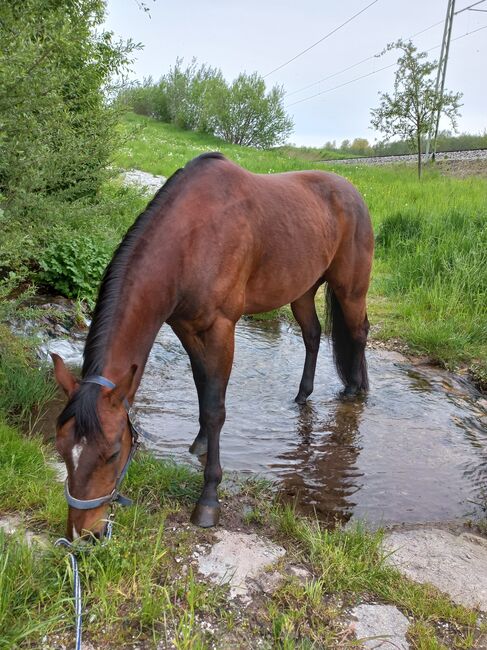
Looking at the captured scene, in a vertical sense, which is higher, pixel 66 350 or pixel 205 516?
pixel 66 350

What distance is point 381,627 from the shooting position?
213cm

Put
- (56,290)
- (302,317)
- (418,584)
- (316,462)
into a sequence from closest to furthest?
(418,584), (316,462), (302,317), (56,290)

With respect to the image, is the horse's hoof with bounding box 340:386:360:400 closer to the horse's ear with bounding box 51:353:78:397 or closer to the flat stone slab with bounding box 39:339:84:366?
the flat stone slab with bounding box 39:339:84:366

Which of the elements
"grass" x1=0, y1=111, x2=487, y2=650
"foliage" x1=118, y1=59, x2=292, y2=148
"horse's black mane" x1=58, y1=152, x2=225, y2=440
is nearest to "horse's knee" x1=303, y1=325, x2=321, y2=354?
"grass" x1=0, y1=111, x2=487, y2=650

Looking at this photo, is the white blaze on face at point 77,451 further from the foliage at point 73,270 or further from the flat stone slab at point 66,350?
the foliage at point 73,270

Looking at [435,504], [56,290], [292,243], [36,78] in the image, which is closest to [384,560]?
[435,504]

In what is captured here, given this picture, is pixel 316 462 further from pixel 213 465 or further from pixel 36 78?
pixel 36 78

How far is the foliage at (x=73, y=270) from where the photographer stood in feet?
18.7

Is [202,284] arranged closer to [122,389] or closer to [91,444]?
[122,389]

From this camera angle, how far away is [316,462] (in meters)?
3.72

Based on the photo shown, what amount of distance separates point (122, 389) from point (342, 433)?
250cm

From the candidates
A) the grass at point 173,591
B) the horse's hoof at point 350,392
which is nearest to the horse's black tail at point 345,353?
the horse's hoof at point 350,392

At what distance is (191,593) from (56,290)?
14.7ft

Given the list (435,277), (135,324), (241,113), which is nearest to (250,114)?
(241,113)
